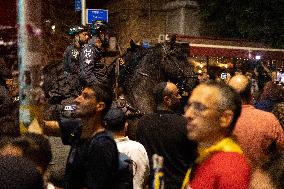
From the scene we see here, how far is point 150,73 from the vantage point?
8.62 m

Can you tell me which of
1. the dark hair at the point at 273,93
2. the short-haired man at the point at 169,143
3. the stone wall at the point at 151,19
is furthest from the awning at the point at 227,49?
the short-haired man at the point at 169,143

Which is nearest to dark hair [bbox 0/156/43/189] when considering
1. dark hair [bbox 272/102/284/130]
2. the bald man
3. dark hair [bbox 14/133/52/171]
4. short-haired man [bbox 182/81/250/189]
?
dark hair [bbox 14/133/52/171]

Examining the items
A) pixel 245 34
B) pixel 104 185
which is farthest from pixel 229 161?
pixel 245 34

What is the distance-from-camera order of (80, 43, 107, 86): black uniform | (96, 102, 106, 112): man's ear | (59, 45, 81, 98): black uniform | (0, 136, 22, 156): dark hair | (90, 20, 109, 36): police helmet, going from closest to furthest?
1. (0, 136, 22, 156): dark hair
2. (96, 102, 106, 112): man's ear
3. (80, 43, 107, 86): black uniform
4. (59, 45, 81, 98): black uniform
5. (90, 20, 109, 36): police helmet

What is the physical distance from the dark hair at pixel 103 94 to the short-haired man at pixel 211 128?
109cm

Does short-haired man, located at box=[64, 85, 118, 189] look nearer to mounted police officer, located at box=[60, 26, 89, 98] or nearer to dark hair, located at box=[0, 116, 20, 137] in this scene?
dark hair, located at box=[0, 116, 20, 137]

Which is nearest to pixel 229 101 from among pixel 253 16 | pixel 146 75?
pixel 146 75

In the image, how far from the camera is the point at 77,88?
8688mm

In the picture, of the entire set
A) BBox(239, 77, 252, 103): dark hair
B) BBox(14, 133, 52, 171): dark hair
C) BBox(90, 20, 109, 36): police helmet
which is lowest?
BBox(14, 133, 52, 171): dark hair

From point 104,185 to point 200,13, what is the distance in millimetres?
24030

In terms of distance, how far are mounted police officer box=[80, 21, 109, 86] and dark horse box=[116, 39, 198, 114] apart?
1.50 feet

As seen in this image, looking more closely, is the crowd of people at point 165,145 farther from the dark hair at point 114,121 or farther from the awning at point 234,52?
the awning at point 234,52

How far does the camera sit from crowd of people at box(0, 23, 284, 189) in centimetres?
267

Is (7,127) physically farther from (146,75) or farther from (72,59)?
(72,59)
